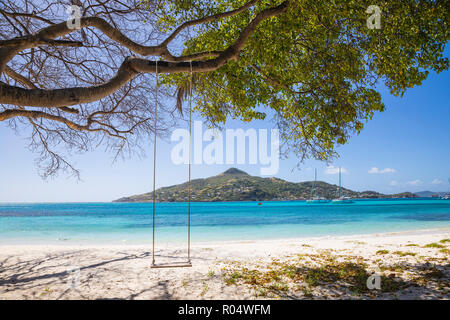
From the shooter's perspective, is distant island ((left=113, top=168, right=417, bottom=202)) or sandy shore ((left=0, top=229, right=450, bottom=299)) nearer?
sandy shore ((left=0, top=229, right=450, bottom=299))

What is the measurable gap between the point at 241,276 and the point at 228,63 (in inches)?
143

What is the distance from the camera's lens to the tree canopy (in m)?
3.44

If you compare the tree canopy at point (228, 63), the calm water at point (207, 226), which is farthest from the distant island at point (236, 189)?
the tree canopy at point (228, 63)

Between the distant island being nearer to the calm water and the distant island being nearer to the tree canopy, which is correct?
the calm water

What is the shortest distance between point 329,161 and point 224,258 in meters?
2.88

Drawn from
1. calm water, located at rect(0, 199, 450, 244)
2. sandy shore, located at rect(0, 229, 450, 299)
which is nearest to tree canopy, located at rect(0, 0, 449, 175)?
sandy shore, located at rect(0, 229, 450, 299)

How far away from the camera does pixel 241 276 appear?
4.28 m

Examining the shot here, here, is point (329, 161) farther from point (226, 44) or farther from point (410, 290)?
point (226, 44)

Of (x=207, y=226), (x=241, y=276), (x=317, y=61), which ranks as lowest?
(x=207, y=226)

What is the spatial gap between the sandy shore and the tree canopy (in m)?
2.05

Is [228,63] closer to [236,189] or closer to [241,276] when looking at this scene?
[241,276]

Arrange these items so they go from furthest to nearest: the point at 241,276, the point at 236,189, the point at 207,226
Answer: the point at 236,189, the point at 207,226, the point at 241,276

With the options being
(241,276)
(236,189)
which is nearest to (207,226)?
(241,276)

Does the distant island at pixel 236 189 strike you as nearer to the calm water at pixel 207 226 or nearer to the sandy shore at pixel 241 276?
the calm water at pixel 207 226
